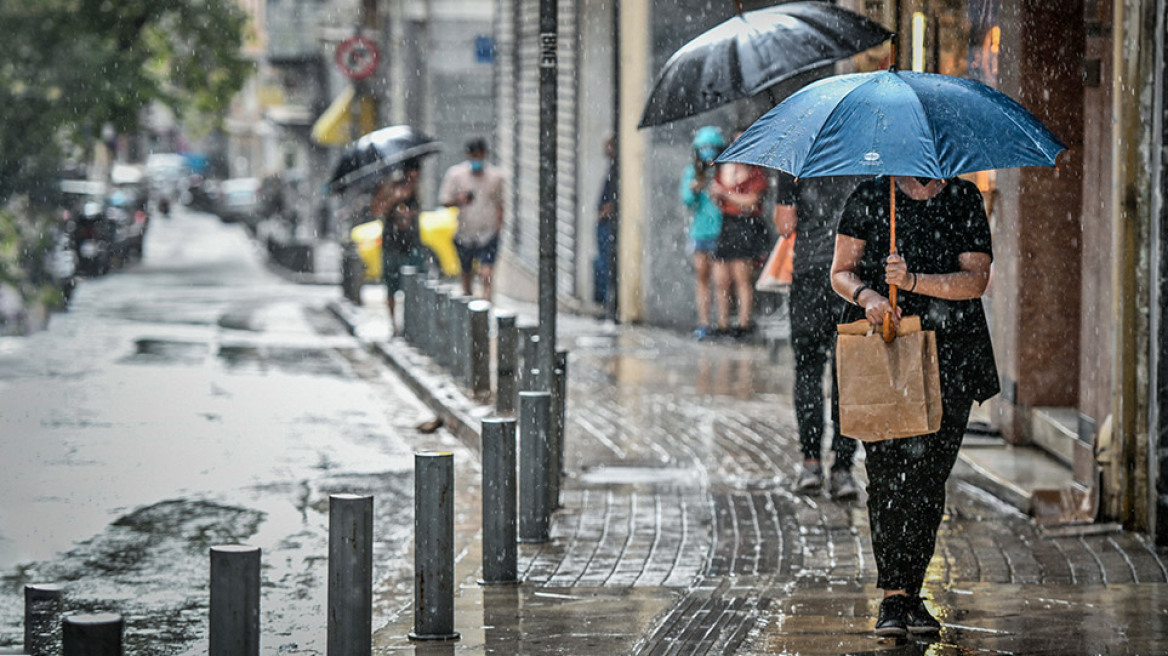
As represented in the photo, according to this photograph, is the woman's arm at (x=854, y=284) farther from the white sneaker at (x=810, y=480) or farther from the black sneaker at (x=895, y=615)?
the white sneaker at (x=810, y=480)

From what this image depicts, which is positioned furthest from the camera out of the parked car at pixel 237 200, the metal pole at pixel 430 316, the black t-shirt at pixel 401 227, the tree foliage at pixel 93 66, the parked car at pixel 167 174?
the parked car at pixel 167 174

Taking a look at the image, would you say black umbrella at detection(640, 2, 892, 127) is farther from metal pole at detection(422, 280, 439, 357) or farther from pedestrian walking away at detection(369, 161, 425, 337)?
pedestrian walking away at detection(369, 161, 425, 337)

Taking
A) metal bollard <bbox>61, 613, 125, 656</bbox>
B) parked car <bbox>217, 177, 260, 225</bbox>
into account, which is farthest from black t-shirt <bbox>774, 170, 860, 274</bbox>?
parked car <bbox>217, 177, 260, 225</bbox>

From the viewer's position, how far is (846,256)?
6207 millimetres

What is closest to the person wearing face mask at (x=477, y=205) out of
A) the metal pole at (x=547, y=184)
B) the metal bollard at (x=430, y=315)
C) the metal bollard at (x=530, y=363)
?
the metal bollard at (x=430, y=315)

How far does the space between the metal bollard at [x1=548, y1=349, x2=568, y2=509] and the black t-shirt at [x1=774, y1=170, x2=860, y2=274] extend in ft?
4.26

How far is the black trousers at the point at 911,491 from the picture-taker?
6164 mm

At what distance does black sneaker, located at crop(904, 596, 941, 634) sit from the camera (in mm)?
6199

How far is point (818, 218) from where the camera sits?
331 inches

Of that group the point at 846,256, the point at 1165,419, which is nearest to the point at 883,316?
the point at 846,256

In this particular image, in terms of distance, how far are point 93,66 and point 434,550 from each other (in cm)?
2572

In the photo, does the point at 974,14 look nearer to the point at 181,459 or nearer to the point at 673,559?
the point at 673,559

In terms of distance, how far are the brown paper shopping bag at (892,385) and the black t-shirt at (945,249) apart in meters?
0.12

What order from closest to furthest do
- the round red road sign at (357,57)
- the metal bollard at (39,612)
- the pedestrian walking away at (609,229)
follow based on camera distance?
the metal bollard at (39,612) → the pedestrian walking away at (609,229) → the round red road sign at (357,57)
